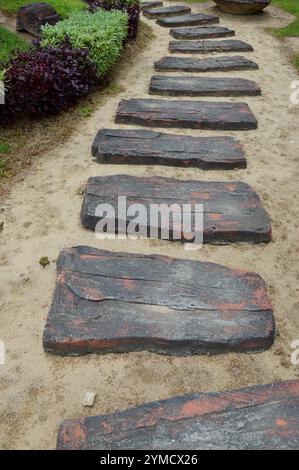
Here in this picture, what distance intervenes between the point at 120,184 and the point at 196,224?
967mm

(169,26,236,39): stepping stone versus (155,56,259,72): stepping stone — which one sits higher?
(169,26,236,39): stepping stone

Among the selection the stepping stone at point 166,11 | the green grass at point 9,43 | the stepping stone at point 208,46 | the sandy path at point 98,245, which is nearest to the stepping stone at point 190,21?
the stepping stone at point 166,11

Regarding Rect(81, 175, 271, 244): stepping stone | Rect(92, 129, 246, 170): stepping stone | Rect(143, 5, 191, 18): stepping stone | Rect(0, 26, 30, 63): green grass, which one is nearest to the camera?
Rect(81, 175, 271, 244): stepping stone

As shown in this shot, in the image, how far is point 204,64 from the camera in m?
7.84

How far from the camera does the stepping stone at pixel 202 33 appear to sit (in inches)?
379

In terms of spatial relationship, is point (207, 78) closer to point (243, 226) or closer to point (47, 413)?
point (243, 226)

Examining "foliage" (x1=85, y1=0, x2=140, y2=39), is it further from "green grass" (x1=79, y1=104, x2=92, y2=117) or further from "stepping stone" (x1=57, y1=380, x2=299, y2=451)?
"stepping stone" (x1=57, y1=380, x2=299, y2=451)

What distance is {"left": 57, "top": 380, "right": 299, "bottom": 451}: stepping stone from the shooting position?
7.49ft

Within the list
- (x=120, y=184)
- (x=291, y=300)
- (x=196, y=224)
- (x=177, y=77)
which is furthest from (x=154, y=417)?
(x=177, y=77)

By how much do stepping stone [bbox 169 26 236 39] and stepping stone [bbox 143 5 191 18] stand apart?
5.96ft

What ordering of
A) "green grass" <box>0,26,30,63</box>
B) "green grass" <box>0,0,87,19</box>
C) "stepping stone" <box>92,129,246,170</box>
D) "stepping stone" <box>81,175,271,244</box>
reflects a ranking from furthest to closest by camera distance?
"green grass" <box>0,0,87,19</box>, "green grass" <box>0,26,30,63</box>, "stepping stone" <box>92,129,246,170</box>, "stepping stone" <box>81,175,271,244</box>

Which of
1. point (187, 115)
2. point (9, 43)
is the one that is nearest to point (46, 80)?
point (187, 115)

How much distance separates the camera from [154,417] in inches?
95.7

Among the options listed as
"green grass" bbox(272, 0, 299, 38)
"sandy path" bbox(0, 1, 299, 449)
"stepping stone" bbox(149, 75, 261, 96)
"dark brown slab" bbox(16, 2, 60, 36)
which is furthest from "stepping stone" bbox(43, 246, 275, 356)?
"green grass" bbox(272, 0, 299, 38)
